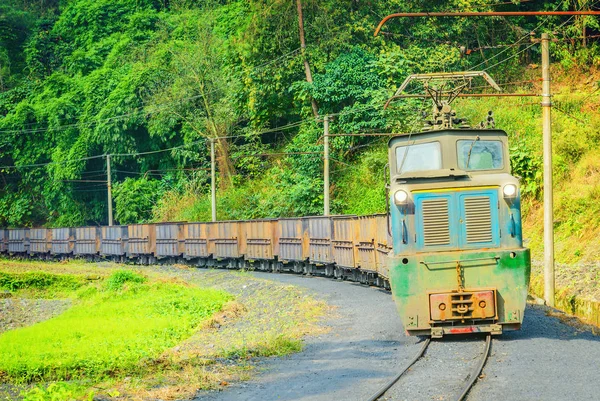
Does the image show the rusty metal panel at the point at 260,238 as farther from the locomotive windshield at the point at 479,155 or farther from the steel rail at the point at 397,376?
the steel rail at the point at 397,376

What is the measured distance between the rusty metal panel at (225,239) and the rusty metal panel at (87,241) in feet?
41.4

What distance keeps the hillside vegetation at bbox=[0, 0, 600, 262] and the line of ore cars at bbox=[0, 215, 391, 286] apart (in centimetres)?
528

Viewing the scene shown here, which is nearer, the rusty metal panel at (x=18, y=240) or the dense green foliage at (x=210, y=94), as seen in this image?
the dense green foliage at (x=210, y=94)

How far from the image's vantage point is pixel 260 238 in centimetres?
3597

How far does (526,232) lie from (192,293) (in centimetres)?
1211

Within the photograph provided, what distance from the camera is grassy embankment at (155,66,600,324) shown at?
80.5 feet

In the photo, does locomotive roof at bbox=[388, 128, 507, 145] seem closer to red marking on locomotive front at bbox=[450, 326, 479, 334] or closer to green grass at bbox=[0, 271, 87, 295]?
red marking on locomotive front at bbox=[450, 326, 479, 334]

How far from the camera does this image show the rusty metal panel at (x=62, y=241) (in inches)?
2051

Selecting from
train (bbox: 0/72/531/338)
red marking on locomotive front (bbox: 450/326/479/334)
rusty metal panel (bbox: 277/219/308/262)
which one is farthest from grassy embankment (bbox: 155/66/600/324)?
red marking on locomotive front (bbox: 450/326/479/334)

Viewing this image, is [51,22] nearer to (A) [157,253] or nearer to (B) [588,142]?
(A) [157,253]

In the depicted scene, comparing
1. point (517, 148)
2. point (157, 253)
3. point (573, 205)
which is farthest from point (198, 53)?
point (573, 205)

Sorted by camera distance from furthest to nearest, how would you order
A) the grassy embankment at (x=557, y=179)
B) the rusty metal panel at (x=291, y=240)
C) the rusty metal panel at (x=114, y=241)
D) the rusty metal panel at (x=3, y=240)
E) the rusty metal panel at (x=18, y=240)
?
the rusty metal panel at (x=3, y=240), the rusty metal panel at (x=18, y=240), the rusty metal panel at (x=114, y=241), the rusty metal panel at (x=291, y=240), the grassy embankment at (x=557, y=179)

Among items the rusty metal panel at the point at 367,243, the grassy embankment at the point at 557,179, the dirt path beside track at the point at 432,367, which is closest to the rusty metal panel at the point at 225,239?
the grassy embankment at the point at 557,179

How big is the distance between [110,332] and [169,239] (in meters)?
22.8
